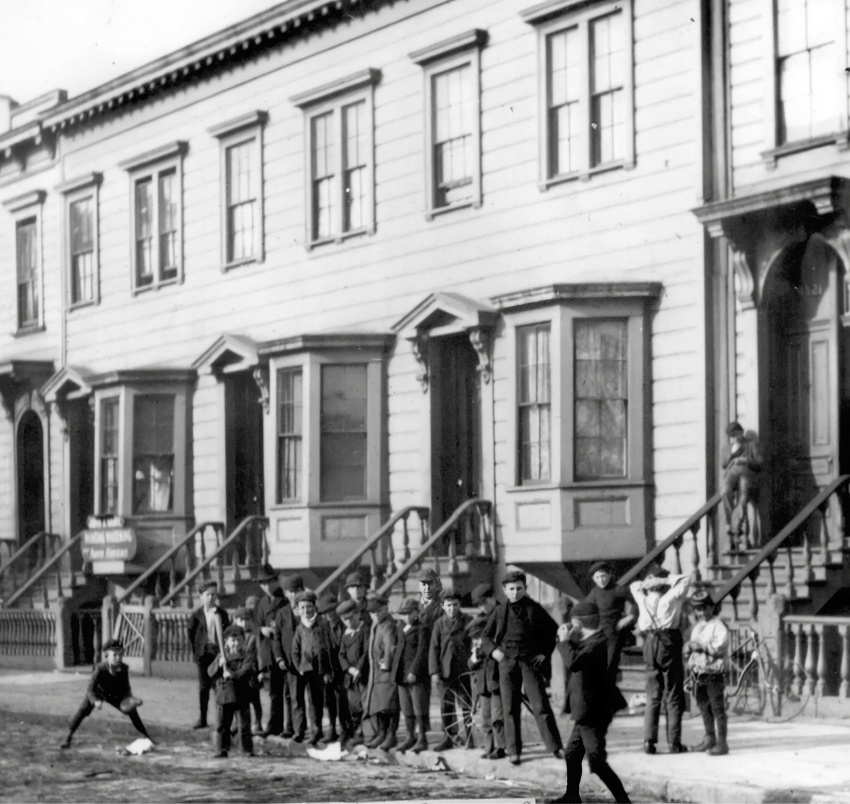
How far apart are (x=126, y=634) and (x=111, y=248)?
27.2 ft

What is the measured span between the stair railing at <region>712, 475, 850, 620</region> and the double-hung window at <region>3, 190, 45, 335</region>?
18867 mm

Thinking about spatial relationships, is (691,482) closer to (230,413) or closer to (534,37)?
(534,37)

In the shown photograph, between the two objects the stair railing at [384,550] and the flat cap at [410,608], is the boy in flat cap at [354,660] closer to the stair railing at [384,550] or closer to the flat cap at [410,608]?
the flat cap at [410,608]

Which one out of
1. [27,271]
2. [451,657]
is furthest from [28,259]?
[451,657]

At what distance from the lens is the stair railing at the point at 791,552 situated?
1769cm

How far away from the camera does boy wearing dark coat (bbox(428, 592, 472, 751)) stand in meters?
16.1

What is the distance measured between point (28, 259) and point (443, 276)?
1285 cm

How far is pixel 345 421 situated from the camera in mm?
24859

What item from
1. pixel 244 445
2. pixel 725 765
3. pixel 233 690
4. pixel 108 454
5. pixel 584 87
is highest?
pixel 584 87

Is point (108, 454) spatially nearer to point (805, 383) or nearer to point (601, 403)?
point (601, 403)

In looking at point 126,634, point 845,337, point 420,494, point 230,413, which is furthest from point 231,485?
point 845,337

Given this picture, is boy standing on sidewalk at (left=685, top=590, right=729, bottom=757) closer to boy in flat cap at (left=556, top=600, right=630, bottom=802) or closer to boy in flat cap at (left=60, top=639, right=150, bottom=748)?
boy in flat cap at (left=556, top=600, right=630, bottom=802)

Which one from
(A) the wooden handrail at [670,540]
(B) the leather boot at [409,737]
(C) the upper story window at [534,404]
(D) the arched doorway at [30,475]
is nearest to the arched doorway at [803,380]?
(A) the wooden handrail at [670,540]

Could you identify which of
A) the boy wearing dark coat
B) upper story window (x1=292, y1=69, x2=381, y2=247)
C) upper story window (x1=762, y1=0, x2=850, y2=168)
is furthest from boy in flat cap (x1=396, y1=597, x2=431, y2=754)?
upper story window (x1=292, y1=69, x2=381, y2=247)
